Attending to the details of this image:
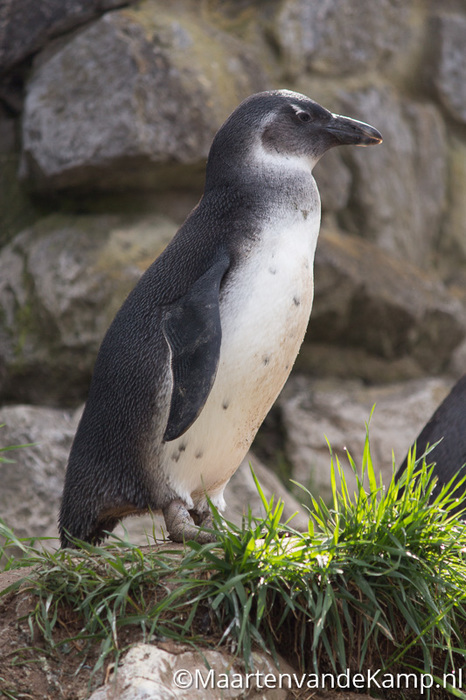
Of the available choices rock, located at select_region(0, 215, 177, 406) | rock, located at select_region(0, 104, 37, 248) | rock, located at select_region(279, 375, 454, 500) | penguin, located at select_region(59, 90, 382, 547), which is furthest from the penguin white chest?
rock, located at select_region(0, 104, 37, 248)

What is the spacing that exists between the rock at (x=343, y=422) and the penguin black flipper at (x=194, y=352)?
1.80 m

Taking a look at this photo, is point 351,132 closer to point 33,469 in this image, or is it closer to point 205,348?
point 205,348

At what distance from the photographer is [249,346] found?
1989 mm

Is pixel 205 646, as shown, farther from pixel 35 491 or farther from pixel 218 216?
pixel 35 491

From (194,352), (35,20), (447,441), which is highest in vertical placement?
(35,20)

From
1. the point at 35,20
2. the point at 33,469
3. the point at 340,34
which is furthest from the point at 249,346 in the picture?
the point at 340,34

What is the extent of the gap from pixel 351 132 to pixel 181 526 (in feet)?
3.67

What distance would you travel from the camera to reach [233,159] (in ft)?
7.14

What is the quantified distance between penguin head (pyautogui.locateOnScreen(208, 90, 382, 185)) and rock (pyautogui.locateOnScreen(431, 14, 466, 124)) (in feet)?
8.57

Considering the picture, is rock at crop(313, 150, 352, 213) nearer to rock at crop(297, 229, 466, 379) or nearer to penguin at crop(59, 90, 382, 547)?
rock at crop(297, 229, 466, 379)

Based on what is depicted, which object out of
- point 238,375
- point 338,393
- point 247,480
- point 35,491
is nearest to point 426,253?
point 338,393

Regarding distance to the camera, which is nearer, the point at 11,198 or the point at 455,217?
the point at 11,198

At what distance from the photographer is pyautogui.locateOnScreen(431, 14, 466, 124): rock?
4.53 meters

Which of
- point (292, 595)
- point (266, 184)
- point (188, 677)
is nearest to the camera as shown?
point (188, 677)
